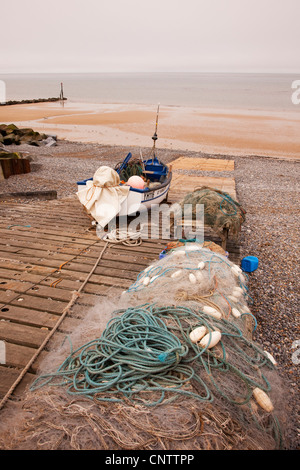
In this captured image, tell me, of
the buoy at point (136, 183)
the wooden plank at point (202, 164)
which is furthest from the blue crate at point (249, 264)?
the wooden plank at point (202, 164)

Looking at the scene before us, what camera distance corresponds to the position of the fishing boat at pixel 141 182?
258 inches

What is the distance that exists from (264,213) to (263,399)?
831cm

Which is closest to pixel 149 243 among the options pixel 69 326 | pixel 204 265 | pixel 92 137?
pixel 204 265

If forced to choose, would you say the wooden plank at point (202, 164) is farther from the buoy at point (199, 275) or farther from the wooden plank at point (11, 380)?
the wooden plank at point (11, 380)

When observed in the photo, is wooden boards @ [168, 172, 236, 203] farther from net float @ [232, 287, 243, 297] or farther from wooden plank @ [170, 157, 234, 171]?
net float @ [232, 287, 243, 297]

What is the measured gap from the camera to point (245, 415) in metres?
2.28

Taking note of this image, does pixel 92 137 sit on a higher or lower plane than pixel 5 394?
higher

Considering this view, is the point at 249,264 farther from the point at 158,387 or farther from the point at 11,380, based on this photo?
the point at 11,380

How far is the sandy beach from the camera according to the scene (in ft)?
73.2

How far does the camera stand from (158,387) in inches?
89.9

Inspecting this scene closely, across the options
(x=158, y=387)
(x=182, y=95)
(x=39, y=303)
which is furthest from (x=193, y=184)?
(x=182, y=95)

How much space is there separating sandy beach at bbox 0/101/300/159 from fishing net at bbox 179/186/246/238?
15218 millimetres

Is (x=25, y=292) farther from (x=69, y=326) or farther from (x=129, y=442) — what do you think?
(x=129, y=442)

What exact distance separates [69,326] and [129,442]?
172 centimetres
